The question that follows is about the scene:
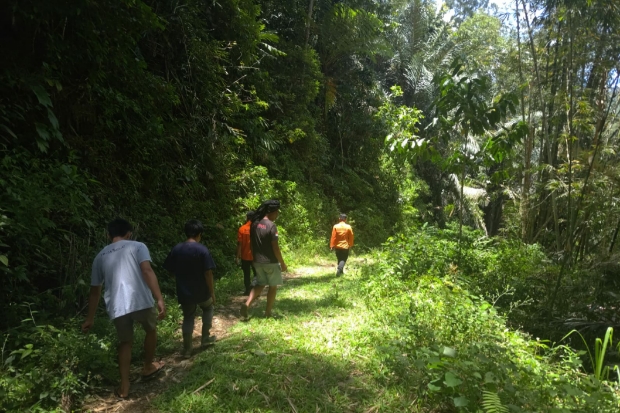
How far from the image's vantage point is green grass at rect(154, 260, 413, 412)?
11.1ft

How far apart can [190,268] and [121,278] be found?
2.77 ft

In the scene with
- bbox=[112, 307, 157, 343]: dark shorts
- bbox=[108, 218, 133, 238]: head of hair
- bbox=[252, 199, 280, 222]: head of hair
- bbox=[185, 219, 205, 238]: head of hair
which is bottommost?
bbox=[112, 307, 157, 343]: dark shorts

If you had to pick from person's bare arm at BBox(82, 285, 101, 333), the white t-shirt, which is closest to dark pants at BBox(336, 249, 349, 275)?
the white t-shirt

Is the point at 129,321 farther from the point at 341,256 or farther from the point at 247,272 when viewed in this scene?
the point at 341,256

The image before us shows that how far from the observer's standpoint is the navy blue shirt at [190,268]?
425cm

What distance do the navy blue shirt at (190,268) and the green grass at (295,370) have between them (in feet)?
2.30

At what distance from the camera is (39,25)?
5.13m

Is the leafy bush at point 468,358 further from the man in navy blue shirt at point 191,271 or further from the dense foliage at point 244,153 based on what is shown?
the man in navy blue shirt at point 191,271

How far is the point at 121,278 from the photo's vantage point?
139 inches

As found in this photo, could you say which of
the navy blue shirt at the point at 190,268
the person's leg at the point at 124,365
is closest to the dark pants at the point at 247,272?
the navy blue shirt at the point at 190,268

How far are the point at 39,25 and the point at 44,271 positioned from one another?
10.6ft

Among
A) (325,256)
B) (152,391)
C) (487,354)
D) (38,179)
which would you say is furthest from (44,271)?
(325,256)

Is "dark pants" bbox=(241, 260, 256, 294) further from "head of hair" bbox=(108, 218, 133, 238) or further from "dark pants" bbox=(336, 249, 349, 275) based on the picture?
"head of hair" bbox=(108, 218, 133, 238)

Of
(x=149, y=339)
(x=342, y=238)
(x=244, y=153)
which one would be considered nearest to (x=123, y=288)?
(x=149, y=339)
